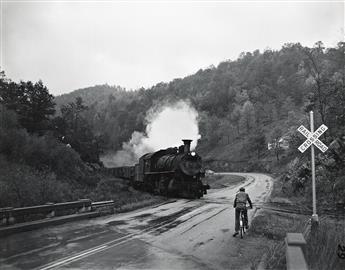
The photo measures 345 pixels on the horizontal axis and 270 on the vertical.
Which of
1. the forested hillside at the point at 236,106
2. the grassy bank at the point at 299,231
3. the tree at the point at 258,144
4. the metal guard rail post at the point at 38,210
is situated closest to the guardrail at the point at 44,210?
the metal guard rail post at the point at 38,210

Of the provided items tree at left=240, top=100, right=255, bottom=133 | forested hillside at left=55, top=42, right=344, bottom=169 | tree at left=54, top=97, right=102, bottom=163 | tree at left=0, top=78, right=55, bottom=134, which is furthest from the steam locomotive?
tree at left=240, top=100, right=255, bottom=133

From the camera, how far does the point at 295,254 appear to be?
5.73m

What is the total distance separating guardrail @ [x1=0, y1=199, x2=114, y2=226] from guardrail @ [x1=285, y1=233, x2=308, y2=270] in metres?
9.36

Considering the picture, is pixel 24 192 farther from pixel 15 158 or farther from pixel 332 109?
pixel 332 109

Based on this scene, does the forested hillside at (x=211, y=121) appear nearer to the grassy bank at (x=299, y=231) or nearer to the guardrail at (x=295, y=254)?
the grassy bank at (x=299, y=231)

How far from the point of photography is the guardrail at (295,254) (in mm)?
5203

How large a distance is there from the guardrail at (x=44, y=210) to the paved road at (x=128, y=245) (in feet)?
3.49

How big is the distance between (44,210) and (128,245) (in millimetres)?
5277

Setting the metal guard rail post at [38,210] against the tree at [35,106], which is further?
the tree at [35,106]

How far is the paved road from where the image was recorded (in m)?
8.42

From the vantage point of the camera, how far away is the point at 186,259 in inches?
346

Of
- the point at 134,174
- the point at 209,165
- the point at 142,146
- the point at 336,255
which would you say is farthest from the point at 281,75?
the point at 336,255

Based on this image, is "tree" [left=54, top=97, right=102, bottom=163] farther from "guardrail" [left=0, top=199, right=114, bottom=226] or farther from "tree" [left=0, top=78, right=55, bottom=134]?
"guardrail" [left=0, top=199, right=114, bottom=226]

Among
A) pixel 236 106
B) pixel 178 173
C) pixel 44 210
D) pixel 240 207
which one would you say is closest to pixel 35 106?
A: pixel 178 173
